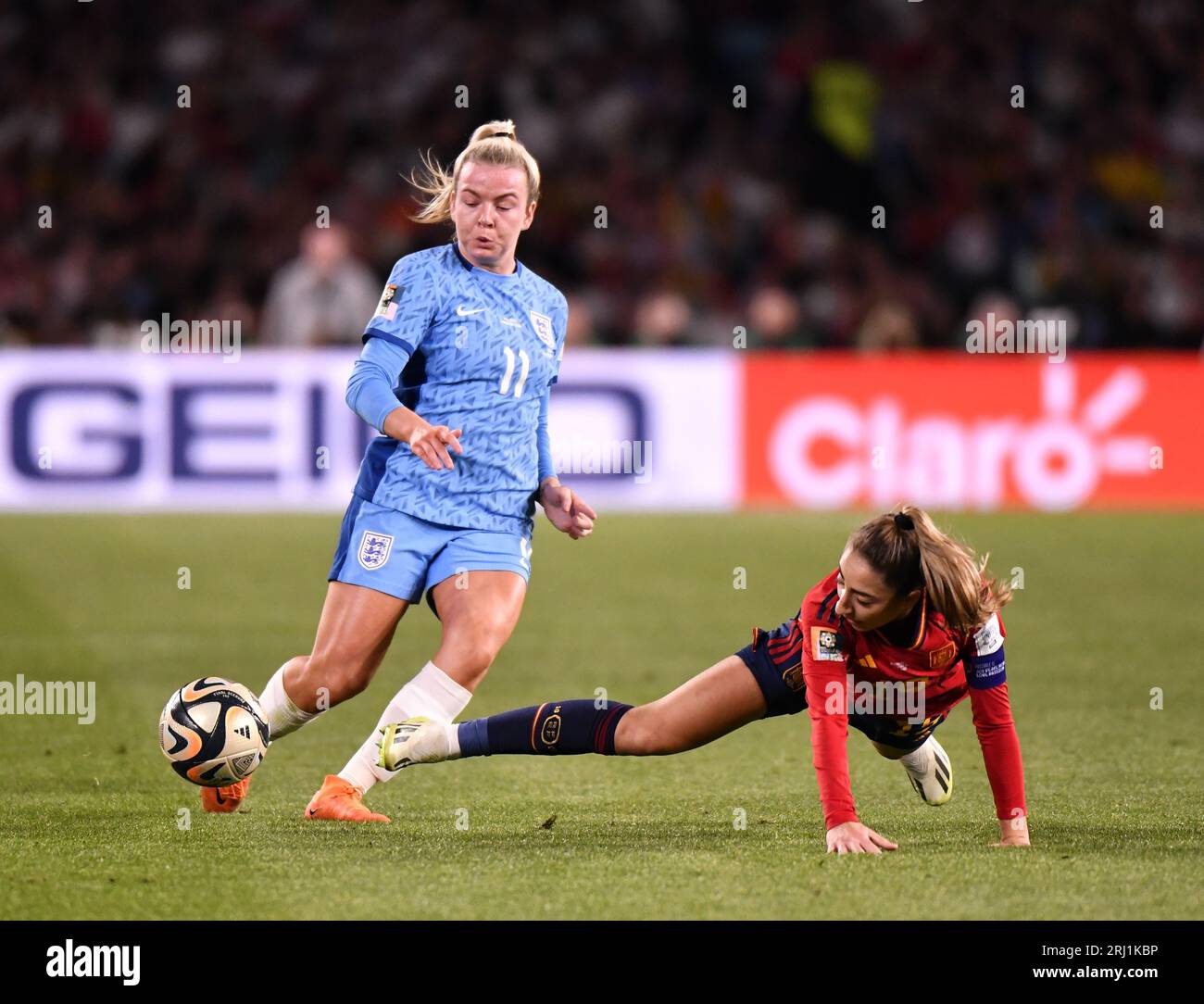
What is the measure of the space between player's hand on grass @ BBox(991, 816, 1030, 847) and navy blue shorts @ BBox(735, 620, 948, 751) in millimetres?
365

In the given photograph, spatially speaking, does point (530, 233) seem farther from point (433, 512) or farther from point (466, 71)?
point (433, 512)

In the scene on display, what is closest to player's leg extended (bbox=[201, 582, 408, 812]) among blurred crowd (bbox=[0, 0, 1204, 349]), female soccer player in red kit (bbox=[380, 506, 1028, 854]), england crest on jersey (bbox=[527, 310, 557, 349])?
female soccer player in red kit (bbox=[380, 506, 1028, 854])

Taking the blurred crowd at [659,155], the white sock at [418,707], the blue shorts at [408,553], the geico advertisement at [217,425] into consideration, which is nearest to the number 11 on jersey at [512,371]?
the blue shorts at [408,553]

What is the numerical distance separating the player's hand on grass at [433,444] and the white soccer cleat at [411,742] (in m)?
0.78

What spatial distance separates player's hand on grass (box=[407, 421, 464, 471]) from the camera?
208 inches

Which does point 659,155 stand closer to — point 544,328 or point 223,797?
point 544,328

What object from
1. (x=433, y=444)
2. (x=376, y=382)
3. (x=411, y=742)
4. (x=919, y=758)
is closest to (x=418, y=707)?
(x=411, y=742)

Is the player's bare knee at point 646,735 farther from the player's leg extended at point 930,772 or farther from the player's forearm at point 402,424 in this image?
the player's forearm at point 402,424

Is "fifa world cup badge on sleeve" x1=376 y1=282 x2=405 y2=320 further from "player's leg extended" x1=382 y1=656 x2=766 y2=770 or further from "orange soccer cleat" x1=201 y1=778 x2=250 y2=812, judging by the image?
"orange soccer cleat" x1=201 y1=778 x2=250 y2=812

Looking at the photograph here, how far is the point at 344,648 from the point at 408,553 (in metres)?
0.33

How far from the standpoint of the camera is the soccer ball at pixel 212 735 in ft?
18.3

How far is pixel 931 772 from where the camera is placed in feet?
19.3

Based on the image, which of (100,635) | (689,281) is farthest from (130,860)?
(689,281)

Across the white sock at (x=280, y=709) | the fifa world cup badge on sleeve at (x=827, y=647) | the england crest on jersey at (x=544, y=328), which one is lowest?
the white sock at (x=280, y=709)
